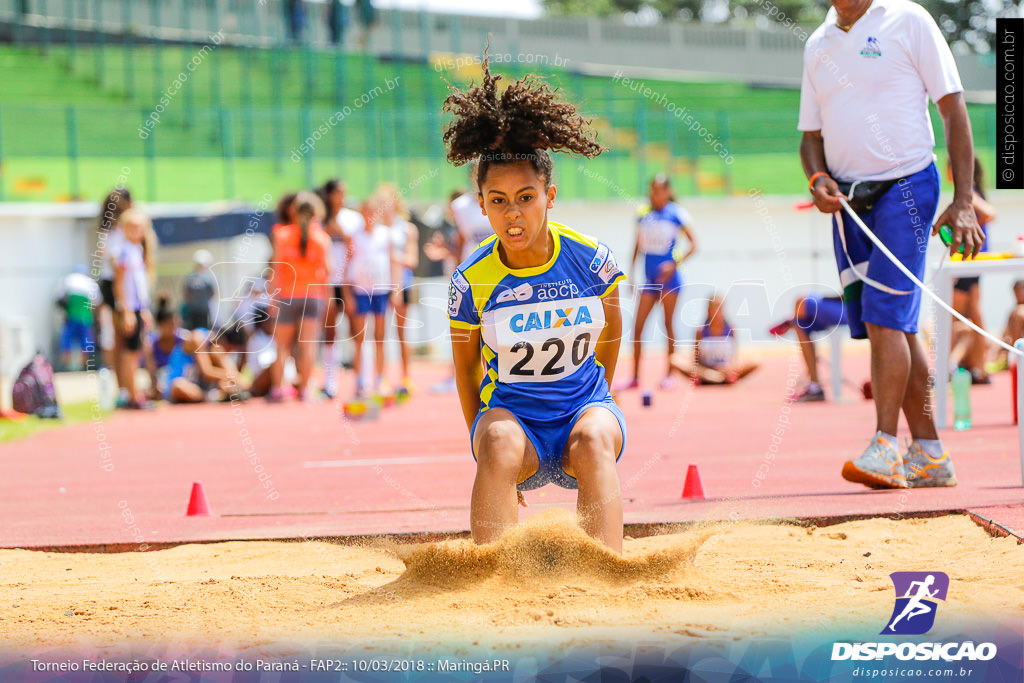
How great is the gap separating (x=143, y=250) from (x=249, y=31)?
80.5ft

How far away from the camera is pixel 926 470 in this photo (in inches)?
205

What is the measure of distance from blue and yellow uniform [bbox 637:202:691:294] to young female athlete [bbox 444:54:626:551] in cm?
814

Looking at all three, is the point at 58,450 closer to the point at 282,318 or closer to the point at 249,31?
the point at 282,318

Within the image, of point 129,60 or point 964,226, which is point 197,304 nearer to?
point 964,226

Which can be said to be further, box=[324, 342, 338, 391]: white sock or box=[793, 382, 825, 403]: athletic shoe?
box=[324, 342, 338, 391]: white sock

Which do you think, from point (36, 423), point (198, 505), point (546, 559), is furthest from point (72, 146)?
point (546, 559)

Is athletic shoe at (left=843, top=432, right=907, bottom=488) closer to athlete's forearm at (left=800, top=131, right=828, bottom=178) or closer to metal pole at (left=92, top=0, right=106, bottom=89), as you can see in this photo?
athlete's forearm at (left=800, top=131, right=828, bottom=178)

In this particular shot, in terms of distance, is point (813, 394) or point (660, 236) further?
point (660, 236)

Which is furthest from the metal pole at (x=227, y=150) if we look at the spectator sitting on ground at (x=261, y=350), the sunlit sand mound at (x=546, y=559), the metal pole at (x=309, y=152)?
the sunlit sand mound at (x=546, y=559)

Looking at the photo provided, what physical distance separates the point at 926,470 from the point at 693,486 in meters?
1.09

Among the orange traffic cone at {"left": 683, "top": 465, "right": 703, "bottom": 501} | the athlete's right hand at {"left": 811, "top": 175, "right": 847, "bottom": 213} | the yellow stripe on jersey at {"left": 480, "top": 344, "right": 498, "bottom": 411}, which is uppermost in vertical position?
the athlete's right hand at {"left": 811, "top": 175, "right": 847, "bottom": 213}

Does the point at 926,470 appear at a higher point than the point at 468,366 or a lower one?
lower

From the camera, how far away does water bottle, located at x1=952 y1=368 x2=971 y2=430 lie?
25.0ft

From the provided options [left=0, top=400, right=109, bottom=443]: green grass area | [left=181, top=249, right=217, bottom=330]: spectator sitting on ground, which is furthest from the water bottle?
[left=181, top=249, right=217, bottom=330]: spectator sitting on ground
